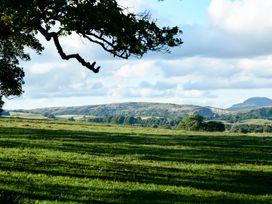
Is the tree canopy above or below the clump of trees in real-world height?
above

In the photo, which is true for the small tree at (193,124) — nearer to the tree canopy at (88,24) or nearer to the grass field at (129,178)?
the grass field at (129,178)

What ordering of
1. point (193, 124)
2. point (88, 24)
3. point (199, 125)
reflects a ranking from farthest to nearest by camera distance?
point (199, 125)
point (193, 124)
point (88, 24)

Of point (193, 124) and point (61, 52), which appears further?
point (193, 124)

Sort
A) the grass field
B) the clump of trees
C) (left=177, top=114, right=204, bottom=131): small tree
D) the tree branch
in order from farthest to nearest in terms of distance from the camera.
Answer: the clump of trees, (left=177, top=114, right=204, bottom=131): small tree, the tree branch, the grass field

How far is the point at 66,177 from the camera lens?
24.8 m

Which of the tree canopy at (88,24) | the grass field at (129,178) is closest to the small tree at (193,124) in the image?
the grass field at (129,178)

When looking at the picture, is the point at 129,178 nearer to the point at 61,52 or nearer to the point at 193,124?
the point at 61,52

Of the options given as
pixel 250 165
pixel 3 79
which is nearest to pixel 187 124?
pixel 3 79

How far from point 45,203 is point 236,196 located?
951 centimetres

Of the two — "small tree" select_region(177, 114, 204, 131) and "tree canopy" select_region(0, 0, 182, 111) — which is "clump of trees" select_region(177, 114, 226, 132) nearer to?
"small tree" select_region(177, 114, 204, 131)

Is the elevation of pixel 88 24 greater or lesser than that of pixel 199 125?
greater

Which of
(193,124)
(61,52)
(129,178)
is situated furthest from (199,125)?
(61,52)

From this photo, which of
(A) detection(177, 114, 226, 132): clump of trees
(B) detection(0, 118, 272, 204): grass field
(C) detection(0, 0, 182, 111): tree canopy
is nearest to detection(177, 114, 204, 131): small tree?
(A) detection(177, 114, 226, 132): clump of trees

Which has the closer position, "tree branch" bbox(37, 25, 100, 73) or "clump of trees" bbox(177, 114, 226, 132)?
"tree branch" bbox(37, 25, 100, 73)
